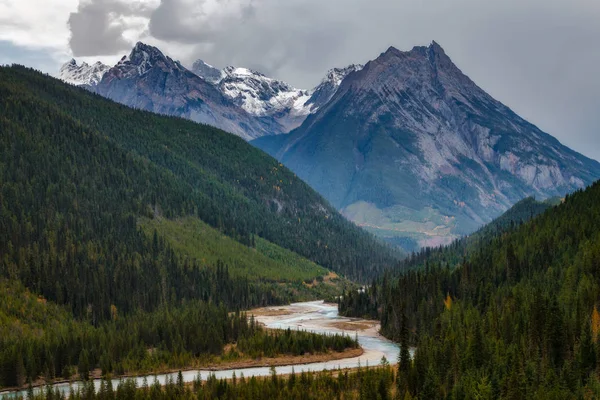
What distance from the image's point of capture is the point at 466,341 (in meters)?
158

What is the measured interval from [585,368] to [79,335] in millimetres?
120708

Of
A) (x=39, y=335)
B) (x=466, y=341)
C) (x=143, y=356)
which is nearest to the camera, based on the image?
(x=466, y=341)

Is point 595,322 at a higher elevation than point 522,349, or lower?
higher

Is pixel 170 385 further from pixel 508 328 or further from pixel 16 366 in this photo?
pixel 508 328

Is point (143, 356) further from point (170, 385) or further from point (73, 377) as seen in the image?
point (170, 385)

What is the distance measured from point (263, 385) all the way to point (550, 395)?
178 ft

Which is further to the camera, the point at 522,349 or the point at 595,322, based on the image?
the point at 595,322

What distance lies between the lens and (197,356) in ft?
615

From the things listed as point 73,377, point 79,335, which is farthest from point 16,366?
point 79,335

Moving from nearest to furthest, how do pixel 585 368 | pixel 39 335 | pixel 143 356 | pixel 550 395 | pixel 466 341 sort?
pixel 550 395, pixel 585 368, pixel 466 341, pixel 143 356, pixel 39 335

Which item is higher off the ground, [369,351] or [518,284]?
[518,284]

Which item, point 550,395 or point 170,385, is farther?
point 170,385

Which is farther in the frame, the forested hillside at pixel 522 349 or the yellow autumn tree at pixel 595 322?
the yellow autumn tree at pixel 595 322

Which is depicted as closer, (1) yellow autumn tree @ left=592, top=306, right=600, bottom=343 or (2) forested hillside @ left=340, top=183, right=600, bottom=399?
(2) forested hillside @ left=340, top=183, right=600, bottom=399
